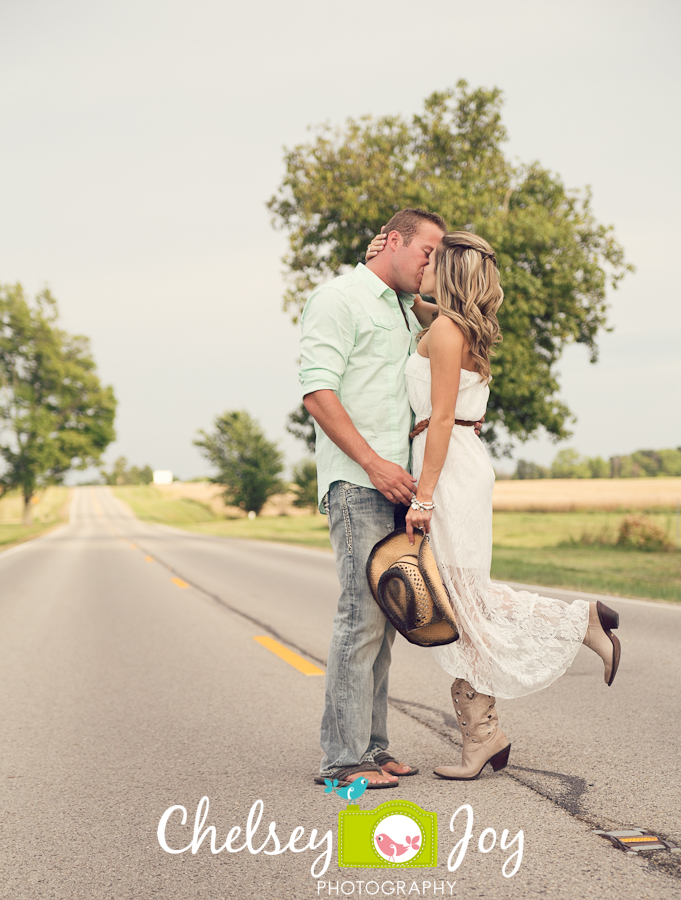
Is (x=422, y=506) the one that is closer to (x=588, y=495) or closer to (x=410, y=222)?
(x=410, y=222)

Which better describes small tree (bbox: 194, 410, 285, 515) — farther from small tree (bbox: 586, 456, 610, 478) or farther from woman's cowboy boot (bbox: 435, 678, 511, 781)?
woman's cowboy boot (bbox: 435, 678, 511, 781)

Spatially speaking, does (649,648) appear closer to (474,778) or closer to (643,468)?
(474,778)

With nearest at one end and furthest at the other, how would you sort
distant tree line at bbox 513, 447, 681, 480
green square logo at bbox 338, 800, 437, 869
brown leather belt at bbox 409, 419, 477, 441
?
green square logo at bbox 338, 800, 437, 869, brown leather belt at bbox 409, 419, 477, 441, distant tree line at bbox 513, 447, 681, 480

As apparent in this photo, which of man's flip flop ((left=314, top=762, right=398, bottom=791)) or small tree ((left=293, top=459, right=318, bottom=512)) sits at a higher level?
small tree ((left=293, top=459, right=318, bottom=512))

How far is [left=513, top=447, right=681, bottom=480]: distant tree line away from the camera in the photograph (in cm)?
4562

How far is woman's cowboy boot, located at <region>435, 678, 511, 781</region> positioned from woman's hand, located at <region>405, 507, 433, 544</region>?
26.5 inches

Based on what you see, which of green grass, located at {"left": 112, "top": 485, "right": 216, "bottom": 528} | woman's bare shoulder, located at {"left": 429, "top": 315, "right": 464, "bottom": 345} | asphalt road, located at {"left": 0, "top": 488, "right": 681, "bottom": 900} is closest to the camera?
asphalt road, located at {"left": 0, "top": 488, "right": 681, "bottom": 900}

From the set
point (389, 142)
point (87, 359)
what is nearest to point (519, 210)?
point (389, 142)

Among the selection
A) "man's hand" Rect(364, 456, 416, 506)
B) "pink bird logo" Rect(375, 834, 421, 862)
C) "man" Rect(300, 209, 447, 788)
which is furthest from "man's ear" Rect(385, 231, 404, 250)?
"pink bird logo" Rect(375, 834, 421, 862)

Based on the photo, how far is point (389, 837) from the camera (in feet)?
8.61

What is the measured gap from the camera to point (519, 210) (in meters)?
19.8

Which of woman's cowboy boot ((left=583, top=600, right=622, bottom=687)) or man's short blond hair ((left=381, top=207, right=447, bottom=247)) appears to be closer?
woman's cowboy boot ((left=583, top=600, right=622, bottom=687))

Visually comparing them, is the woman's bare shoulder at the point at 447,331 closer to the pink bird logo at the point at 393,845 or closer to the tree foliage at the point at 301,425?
the pink bird logo at the point at 393,845

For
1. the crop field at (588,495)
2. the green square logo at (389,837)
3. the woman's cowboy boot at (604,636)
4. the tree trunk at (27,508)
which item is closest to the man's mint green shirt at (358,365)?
the woman's cowboy boot at (604,636)
